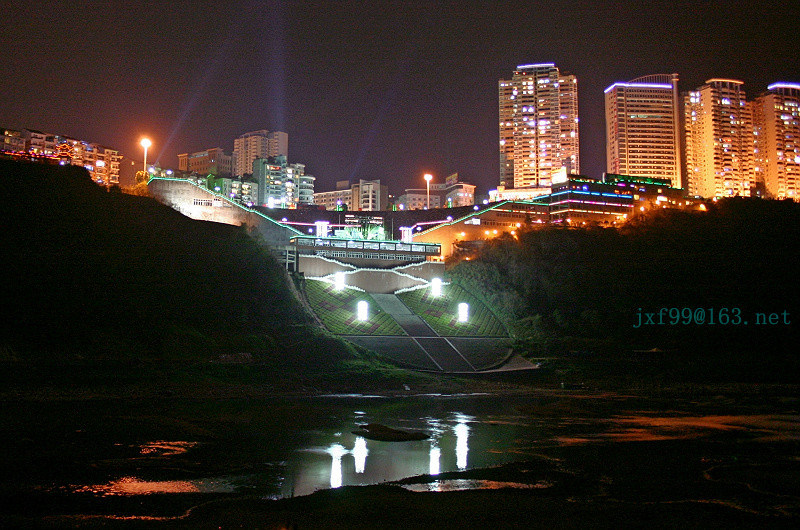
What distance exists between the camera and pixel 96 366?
1080 inches

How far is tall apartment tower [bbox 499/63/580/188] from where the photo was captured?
154 meters

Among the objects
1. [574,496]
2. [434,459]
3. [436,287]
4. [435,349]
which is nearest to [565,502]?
[574,496]

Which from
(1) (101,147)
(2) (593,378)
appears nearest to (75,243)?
(2) (593,378)

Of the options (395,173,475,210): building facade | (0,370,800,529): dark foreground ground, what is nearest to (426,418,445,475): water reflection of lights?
(0,370,800,529): dark foreground ground

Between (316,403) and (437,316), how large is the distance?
21706 mm

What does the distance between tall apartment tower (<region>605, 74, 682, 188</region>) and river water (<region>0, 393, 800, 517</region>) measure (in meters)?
121

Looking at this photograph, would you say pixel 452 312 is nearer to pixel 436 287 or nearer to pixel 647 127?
pixel 436 287

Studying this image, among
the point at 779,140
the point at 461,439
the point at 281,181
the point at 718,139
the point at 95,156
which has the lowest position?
the point at 461,439

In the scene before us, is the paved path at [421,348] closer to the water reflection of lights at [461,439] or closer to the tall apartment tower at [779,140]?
the water reflection of lights at [461,439]

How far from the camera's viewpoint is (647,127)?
14112 cm

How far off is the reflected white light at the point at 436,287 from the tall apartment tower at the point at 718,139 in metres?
102

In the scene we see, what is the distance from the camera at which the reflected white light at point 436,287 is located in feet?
172

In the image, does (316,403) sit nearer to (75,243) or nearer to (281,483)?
(281,483)

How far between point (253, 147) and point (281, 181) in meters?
41.1
